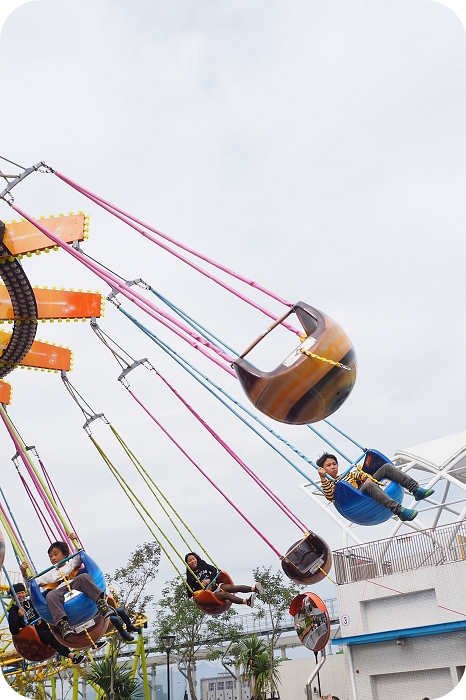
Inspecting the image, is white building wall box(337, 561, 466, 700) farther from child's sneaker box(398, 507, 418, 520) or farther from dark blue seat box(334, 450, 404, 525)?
child's sneaker box(398, 507, 418, 520)

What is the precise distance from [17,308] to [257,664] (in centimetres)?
1801

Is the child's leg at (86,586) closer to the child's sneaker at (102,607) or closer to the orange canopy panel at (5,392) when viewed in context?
the child's sneaker at (102,607)

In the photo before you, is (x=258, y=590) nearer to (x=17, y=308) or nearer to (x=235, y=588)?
(x=235, y=588)

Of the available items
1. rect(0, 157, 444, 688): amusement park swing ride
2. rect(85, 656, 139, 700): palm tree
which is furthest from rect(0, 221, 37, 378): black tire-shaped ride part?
rect(85, 656, 139, 700): palm tree

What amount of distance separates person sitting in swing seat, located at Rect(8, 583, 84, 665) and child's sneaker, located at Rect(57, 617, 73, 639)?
13.8 inches

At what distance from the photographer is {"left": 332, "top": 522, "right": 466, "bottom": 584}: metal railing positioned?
48.4ft

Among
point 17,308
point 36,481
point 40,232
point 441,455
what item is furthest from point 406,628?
point 40,232

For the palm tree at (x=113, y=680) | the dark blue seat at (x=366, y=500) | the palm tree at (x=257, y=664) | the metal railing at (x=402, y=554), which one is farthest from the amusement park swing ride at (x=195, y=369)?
the palm tree at (x=257, y=664)

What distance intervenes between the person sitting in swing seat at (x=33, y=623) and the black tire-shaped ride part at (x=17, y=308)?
2155mm

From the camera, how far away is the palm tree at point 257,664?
21234 millimetres

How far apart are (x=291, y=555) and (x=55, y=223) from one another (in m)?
3.70

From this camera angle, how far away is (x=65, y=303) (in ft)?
24.2

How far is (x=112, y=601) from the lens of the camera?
7.13 metres

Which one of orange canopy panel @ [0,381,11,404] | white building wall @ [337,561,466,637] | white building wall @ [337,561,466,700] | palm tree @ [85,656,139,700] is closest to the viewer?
orange canopy panel @ [0,381,11,404]
